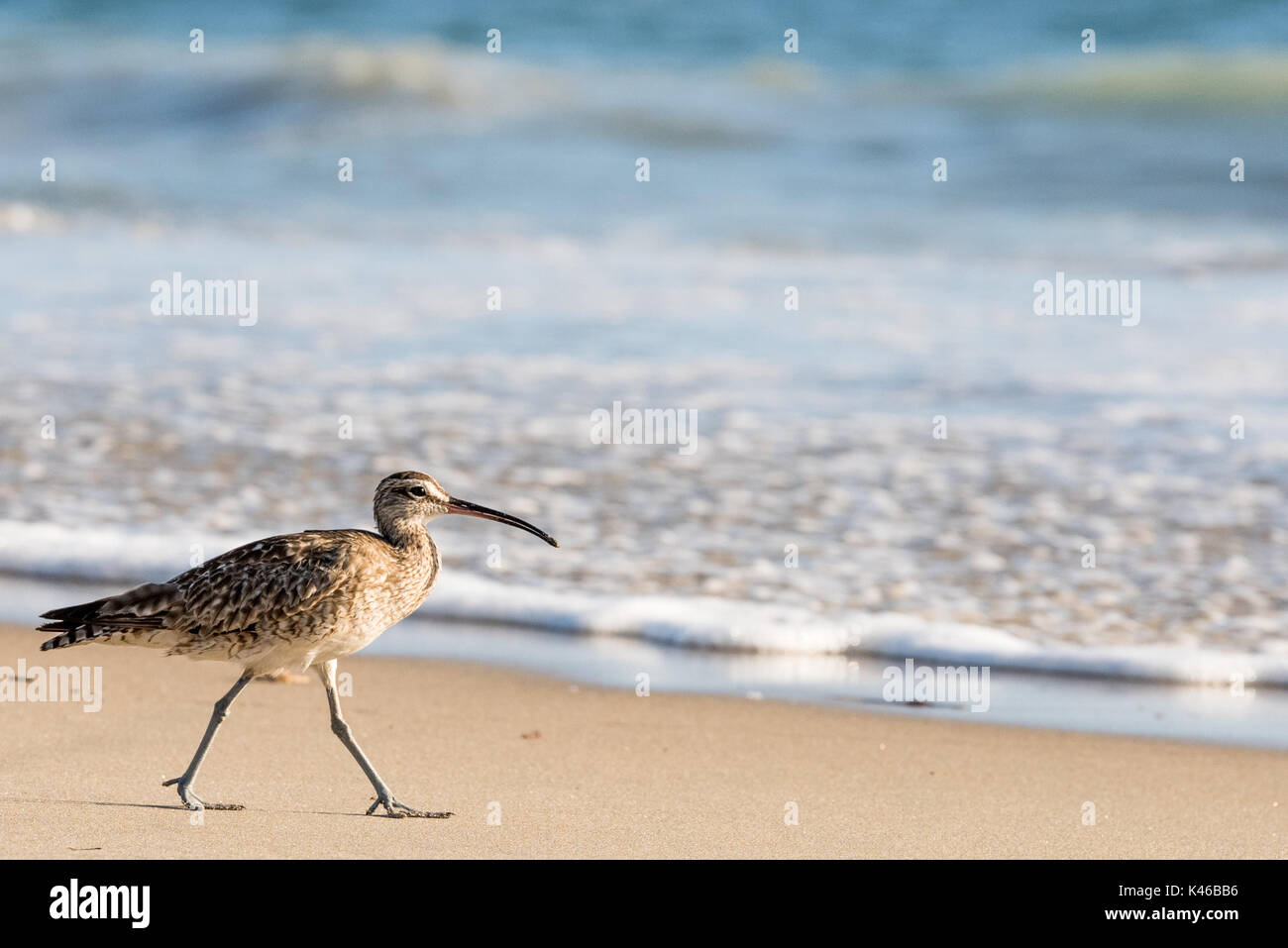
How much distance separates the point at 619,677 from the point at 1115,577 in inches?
88.0

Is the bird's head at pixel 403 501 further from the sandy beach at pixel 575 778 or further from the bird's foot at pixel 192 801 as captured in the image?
the bird's foot at pixel 192 801

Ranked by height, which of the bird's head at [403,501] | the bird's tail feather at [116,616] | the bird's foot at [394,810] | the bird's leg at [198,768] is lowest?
the bird's foot at [394,810]

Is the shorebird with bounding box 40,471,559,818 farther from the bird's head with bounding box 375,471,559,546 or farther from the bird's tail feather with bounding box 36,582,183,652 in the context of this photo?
the bird's head with bounding box 375,471,559,546

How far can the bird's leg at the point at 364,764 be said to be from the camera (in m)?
4.29

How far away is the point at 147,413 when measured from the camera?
9016 mm

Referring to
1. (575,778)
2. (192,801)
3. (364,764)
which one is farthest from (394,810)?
(575,778)

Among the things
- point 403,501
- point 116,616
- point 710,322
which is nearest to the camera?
point 116,616

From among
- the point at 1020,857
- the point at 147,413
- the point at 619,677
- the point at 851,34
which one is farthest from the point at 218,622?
the point at 851,34

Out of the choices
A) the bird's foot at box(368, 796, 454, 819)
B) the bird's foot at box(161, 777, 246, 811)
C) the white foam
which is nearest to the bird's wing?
the bird's foot at box(161, 777, 246, 811)

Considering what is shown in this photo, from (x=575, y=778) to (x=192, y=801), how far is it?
1070 millimetres

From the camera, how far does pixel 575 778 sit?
476 cm

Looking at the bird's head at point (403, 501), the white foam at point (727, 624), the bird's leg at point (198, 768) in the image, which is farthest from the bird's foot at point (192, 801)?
the white foam at point (727, 624)

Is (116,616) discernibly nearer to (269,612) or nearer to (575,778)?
(269,612)

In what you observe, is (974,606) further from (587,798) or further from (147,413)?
(147,413)
